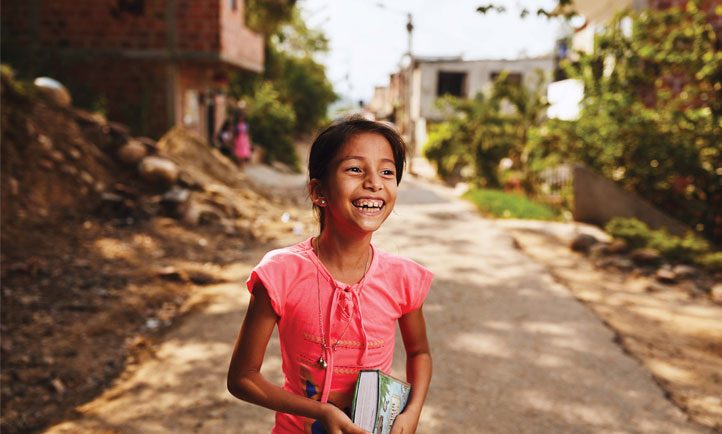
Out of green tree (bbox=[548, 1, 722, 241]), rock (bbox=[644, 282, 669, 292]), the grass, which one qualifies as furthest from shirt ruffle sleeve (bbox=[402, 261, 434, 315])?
the grass

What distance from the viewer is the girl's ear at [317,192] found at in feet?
5.63

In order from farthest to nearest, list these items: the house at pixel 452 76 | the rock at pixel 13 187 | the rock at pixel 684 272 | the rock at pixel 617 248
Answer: the house at pixel 452 76 < the rock at pixel 617 248 < the rock at pixel 684 272 < the rock at pixel 13 187

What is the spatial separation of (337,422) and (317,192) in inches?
24.0

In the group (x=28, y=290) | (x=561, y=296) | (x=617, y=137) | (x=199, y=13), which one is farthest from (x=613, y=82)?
(x=28, y=290)

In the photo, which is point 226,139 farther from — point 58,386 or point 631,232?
point 58,386

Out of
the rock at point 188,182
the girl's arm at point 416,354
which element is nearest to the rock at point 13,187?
the rock at point 188,182

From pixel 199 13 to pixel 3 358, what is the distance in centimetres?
1102

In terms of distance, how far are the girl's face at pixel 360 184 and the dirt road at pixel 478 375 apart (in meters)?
0.55

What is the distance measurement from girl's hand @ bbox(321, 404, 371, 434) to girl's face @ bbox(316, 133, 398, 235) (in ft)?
1.55

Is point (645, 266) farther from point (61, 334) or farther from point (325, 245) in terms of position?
point (325, 245)

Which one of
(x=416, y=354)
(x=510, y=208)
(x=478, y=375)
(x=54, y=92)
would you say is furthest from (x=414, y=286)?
(x=510, y=208)

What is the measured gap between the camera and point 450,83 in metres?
33.3

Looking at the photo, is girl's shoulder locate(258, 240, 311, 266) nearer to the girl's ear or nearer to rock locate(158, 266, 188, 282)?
the girl's ear

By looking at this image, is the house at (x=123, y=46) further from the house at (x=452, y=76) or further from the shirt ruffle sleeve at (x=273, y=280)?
the house at (x=452, y=76)
